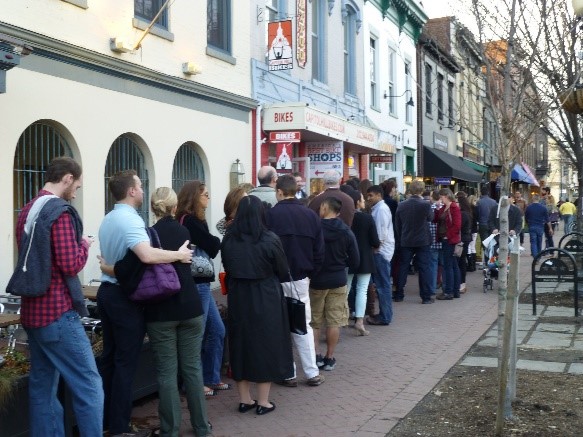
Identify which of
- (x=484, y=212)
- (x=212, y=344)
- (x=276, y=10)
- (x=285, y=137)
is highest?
(x=276, y=10)

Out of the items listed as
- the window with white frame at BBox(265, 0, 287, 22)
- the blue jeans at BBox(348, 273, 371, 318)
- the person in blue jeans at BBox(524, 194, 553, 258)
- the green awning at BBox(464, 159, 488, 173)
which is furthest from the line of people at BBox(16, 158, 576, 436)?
the green awning at BBox(464, 159, 488, 173)

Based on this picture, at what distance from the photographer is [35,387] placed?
4.74 metres

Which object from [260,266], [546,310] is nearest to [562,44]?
[546,310]

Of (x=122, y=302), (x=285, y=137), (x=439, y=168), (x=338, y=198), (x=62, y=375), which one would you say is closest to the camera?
(x=62, y=375)

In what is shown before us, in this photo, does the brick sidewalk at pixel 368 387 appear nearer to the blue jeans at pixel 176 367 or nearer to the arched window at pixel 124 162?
the blue jeans at pixel 176 367

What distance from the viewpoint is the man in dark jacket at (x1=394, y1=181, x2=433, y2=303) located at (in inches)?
456

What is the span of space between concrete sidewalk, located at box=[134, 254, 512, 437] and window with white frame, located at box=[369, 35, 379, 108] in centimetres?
1196

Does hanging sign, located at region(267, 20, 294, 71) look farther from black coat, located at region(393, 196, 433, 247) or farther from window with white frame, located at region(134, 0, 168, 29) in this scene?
black coat, located at region(393, 196, 433, 247)

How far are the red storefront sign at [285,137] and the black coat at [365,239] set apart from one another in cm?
513

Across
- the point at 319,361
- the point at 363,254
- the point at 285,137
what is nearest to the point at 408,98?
the point at 285,137

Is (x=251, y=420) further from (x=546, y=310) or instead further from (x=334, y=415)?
(x=546, y=310)

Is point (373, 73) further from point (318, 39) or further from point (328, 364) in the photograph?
point (328, 364)

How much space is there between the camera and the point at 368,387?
7020 millimetres

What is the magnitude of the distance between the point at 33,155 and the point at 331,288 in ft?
13.5
